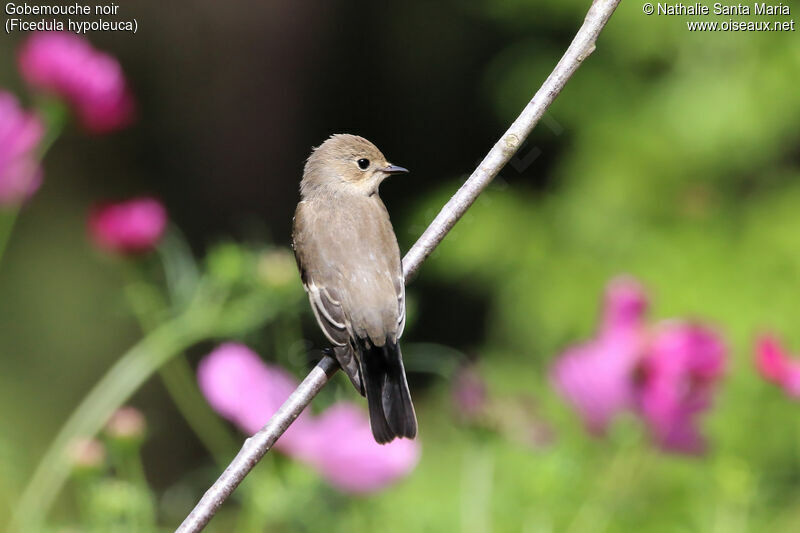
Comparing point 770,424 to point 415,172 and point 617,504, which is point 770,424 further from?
point 415,172

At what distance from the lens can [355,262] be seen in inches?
60.3

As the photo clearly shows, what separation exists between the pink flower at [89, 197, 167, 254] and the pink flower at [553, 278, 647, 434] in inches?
26.4

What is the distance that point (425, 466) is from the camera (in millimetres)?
3012

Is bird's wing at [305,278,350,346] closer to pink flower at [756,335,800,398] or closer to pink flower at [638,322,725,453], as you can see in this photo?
pink flower at [638,322,725,453]

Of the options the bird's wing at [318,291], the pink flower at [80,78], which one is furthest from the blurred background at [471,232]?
the pink flower at [80,78]

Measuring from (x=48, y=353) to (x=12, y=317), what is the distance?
0.22 m

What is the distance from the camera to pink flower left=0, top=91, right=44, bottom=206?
5.29 ft

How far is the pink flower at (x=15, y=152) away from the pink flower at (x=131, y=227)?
0.12 meters

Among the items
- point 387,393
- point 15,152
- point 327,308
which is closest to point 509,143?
point 387,393

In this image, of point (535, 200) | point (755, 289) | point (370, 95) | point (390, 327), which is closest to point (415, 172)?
point (370, 95)

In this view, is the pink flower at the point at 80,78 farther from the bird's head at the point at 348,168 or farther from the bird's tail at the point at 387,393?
the bird's tail at the point at 387,393

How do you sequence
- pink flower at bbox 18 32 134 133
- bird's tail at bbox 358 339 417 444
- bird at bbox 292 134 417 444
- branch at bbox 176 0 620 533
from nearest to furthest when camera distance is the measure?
branch at bbox 176 0 620 533 < bird's tail at bbox 358 339 417 444 < bird at bbox 292 134 417 444 < pink flower at bbox 18 32 134 133

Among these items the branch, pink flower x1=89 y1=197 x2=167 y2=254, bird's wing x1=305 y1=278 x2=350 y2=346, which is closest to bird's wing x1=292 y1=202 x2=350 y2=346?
bird's wing x1=305 y1=278 x2=350 y2=346

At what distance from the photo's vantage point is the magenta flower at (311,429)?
4.94 ft
